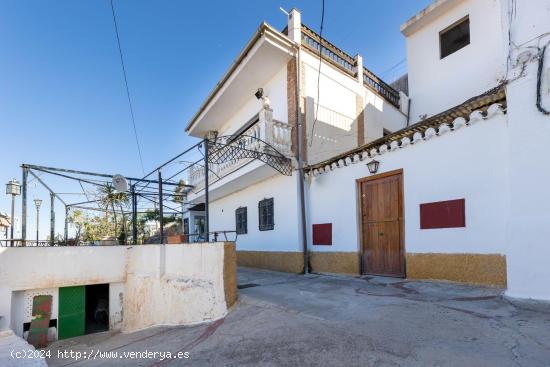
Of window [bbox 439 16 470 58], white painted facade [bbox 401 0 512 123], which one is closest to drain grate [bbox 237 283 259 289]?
white painted facade [bbox 401 0 512 123]

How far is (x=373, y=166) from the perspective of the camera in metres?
6.97

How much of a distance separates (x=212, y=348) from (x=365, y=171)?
4.99 metres

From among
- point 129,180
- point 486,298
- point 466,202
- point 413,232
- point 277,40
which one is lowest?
point 486,298

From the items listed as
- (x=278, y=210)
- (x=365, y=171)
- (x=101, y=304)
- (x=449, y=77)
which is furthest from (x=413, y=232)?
(x=101, y=304)

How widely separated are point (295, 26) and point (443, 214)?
6.47 metres

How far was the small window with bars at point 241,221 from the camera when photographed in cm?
1174

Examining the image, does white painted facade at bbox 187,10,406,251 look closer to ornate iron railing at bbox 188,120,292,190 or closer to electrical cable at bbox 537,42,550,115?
ornate iron railing at bbox 188,120,292,190

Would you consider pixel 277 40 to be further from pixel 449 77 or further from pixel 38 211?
pixel 38 211

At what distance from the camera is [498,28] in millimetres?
8008

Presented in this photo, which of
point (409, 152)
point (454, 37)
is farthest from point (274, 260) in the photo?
point (454, 37)

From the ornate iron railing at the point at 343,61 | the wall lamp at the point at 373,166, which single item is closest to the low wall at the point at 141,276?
the wall lamp at the point at 373,166

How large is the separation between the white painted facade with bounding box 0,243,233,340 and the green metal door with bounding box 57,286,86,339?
111 millimetres

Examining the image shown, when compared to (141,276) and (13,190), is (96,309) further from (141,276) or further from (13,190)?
(13,190)

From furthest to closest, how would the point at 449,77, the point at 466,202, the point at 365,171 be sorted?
the point at 449,77 < the point at 365,171 < the point at 466,202
